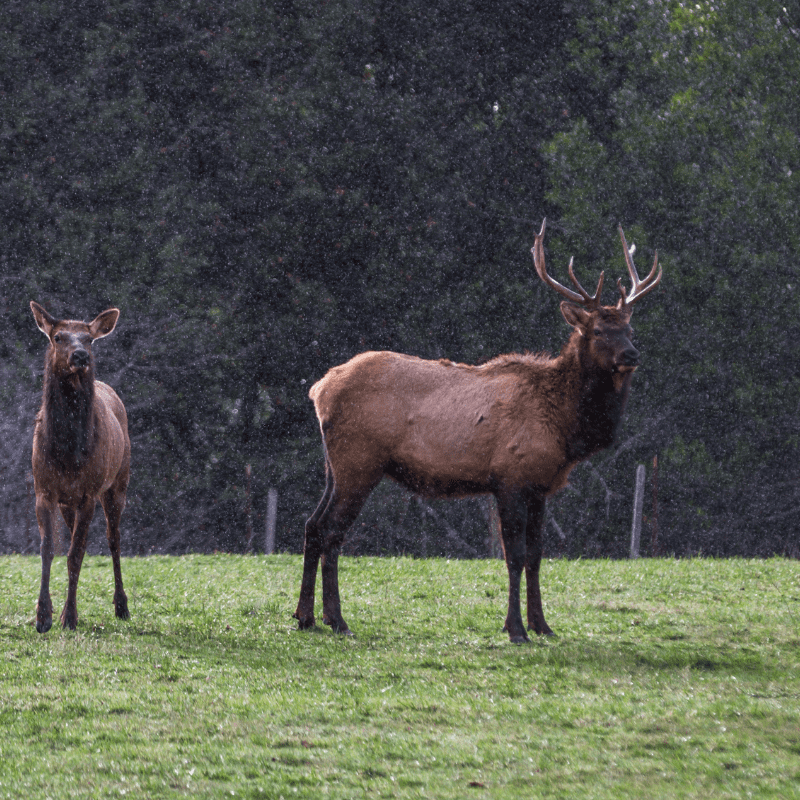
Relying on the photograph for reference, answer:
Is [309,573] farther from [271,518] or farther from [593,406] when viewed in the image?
[271,518]

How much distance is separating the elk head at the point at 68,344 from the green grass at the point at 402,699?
216 centimetres

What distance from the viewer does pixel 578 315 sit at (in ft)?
33.3

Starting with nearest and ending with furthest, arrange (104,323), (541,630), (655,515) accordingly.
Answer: (541,630), (104,323), (655,515)

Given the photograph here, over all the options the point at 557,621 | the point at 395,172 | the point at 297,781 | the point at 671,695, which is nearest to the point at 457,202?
the point at 395,172

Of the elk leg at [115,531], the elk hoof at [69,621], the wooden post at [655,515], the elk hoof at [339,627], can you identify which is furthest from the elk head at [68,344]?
the wooden post at [655,515]

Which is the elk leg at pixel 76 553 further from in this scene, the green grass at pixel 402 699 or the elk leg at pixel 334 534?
the elk leg at pixel 334 534

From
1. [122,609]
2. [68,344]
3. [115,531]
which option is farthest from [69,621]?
[68,344]

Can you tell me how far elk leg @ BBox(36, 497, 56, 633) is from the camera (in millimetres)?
9766

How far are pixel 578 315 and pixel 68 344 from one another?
4301 mm

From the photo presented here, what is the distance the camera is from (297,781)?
5.59m

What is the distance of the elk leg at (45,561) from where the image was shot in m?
9.77

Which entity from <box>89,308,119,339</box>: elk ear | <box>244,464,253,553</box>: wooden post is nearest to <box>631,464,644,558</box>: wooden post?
<box>244,464,253,553</box>: wooden post

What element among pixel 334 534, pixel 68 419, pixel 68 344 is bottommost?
pixel 334 534

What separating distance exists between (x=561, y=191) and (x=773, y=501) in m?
7.50
